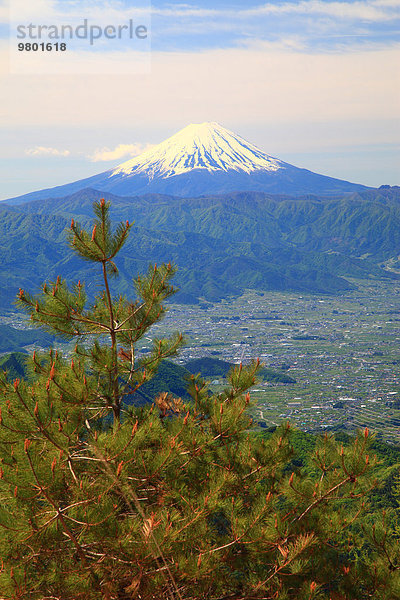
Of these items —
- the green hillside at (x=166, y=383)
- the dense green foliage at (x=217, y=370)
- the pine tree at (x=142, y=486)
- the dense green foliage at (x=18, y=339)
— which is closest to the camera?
the pine tree at (x=142, y=486)

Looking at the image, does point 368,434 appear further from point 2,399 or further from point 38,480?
point 2,399

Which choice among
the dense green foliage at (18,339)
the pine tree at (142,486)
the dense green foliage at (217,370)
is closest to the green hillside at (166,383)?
the dense green foliage at (217,370)

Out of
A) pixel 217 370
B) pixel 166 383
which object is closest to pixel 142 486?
pixel 166 383

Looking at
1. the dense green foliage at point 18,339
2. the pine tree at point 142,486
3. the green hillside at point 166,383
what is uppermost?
the pine tree at point 142,486

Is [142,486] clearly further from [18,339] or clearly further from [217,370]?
[18,339]

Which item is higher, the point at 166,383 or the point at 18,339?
the point at 166,383

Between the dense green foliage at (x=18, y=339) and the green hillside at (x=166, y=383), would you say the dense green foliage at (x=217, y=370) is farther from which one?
the dense green foliage at (x=18, y=339)

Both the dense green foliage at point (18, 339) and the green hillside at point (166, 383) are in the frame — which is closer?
the green hillside at point (166, 383)

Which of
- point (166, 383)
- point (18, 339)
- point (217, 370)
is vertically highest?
point (166, 383)

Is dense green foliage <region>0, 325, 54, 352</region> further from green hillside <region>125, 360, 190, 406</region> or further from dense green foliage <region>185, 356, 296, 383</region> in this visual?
green hillside <region>125, 360, 190, 406</region>

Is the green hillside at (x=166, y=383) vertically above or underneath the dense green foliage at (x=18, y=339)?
above
